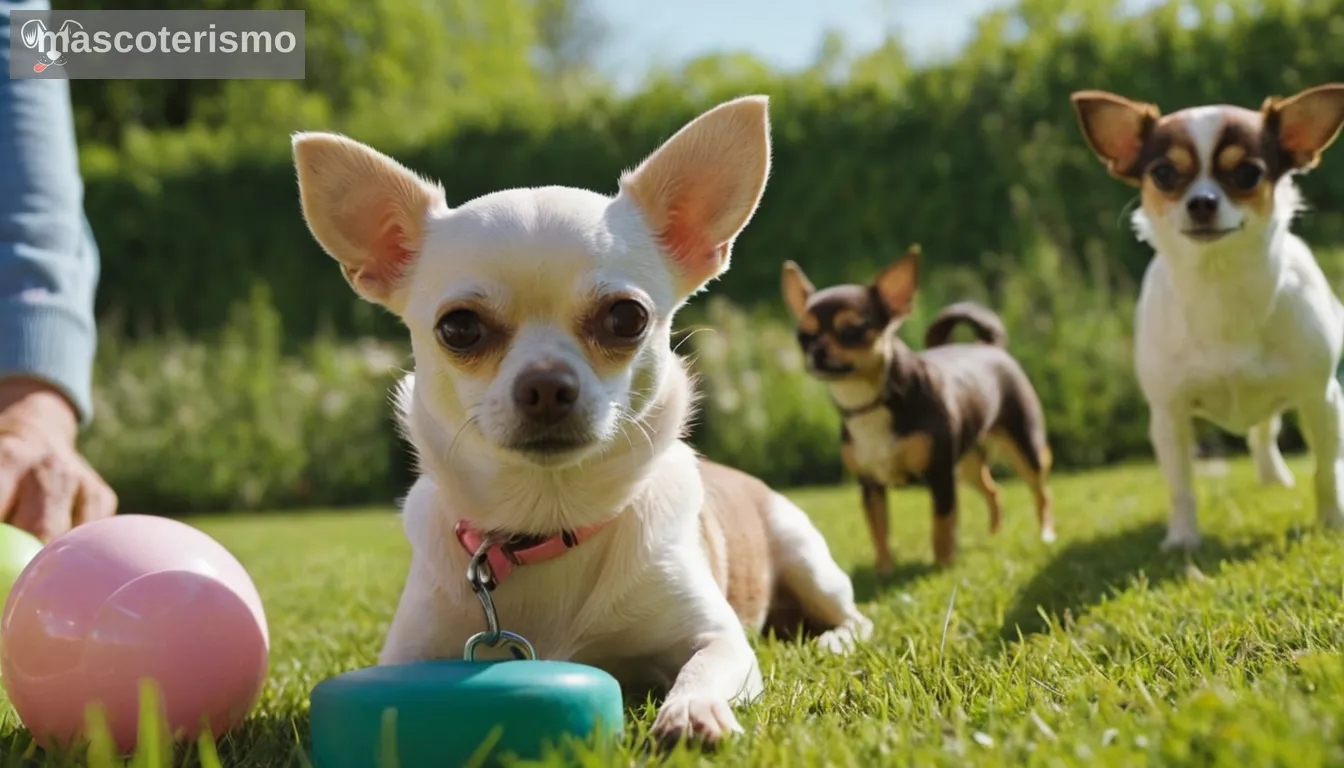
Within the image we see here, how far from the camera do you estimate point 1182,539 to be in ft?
11.7

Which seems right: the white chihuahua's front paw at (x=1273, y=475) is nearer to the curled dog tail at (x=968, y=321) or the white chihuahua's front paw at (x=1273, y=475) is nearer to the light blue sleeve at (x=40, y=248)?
the curled dog tail at (x=968, y=321)

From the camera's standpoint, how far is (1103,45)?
997 centimetres

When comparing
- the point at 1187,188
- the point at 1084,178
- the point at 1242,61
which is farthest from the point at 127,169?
the point at 1187,188

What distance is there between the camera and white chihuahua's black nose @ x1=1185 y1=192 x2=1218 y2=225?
3400mm

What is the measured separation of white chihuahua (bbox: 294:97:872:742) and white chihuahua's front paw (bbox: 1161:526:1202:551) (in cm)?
180

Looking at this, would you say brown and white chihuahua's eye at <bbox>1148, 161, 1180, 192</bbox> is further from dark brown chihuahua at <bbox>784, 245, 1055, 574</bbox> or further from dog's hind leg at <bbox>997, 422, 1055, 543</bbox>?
dog's hind leg at <bbox>997, 422, 1055, 543</bbox>

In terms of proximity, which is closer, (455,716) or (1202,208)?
(455,716)

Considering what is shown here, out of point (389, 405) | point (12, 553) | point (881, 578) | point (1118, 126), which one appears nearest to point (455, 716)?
point (12, 553)

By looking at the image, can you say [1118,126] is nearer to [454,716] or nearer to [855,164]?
[454,716]

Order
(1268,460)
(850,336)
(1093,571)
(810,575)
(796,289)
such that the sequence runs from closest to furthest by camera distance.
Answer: (810,575) < (1093,571) < (850,336) < (796,289) < (1268,460)

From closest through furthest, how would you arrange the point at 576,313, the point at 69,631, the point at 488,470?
the point at 69,631 → the point at 576,313 → the point at 488,470

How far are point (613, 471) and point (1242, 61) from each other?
29.8 feet

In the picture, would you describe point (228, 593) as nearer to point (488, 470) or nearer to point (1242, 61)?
point (488, 470)

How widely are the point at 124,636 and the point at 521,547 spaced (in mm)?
713
